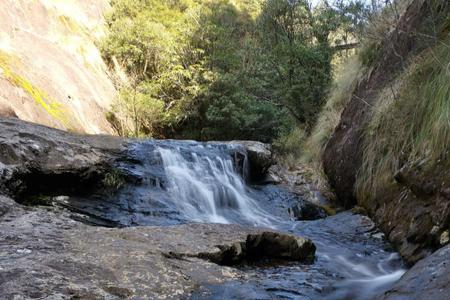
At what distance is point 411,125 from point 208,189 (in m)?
3.55

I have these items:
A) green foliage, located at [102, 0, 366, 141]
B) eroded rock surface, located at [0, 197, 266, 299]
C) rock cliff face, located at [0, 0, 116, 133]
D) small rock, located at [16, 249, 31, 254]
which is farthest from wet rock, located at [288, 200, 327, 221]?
small rock, located at [16, 249, 31, 254]

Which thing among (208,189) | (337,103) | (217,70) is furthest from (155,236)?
(217,70)

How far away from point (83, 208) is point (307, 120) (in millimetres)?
7217

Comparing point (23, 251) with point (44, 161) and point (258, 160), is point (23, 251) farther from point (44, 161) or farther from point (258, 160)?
point (258, 160)

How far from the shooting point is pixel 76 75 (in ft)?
38.8

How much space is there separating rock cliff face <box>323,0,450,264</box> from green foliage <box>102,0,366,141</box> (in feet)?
14.3

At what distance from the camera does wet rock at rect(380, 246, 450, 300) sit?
212 centimetres

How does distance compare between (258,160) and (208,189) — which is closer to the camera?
(208,189)

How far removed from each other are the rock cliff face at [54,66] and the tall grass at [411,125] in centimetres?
571

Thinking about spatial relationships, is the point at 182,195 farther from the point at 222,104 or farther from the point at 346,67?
the point at 222,104

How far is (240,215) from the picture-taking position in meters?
6.81

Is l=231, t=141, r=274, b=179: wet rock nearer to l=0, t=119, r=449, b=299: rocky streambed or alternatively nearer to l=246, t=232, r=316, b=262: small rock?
l=0, t=119, r=449, b=299: rocky streambed

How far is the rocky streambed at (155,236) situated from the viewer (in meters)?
2.56

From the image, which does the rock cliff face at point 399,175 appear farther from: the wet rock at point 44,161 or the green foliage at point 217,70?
→ the green foliage at point 217,70
